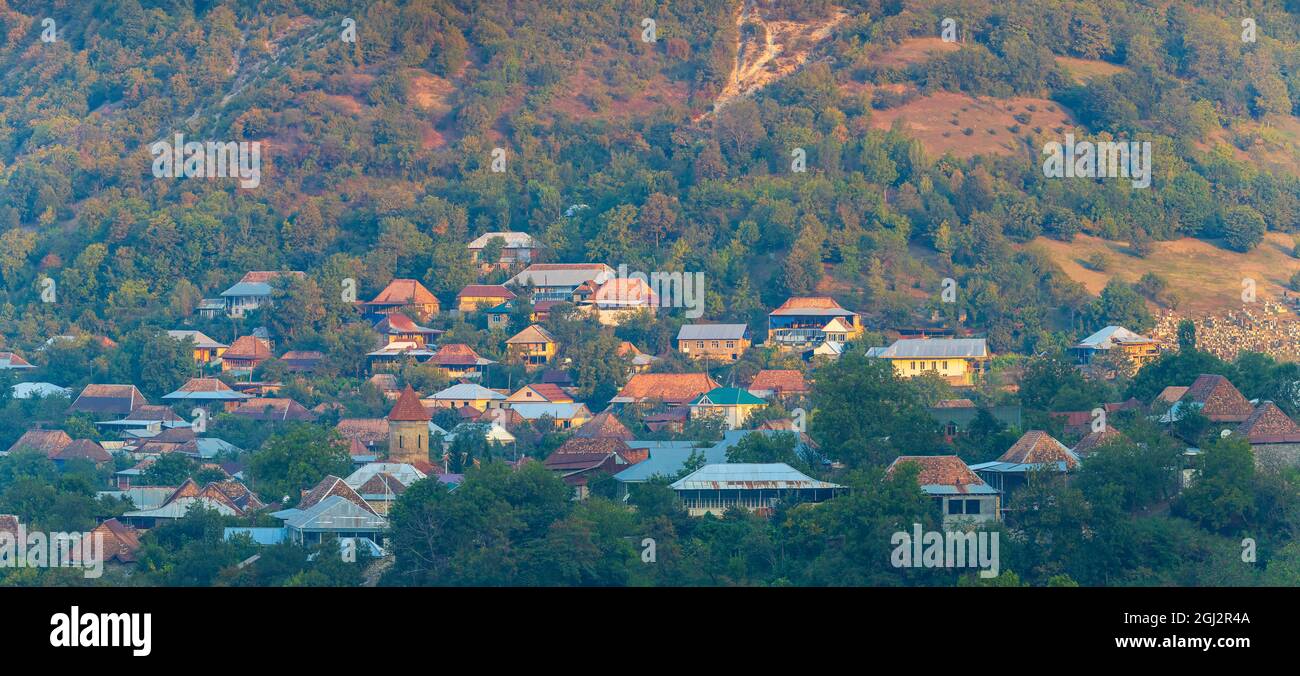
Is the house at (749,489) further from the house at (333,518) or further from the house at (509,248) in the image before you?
the house at (509,248)

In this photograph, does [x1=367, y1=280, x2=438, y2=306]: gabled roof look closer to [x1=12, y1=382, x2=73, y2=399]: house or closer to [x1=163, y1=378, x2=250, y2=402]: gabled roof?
[x1=163, y1=378, x2=250, y2=402]: gabled roof

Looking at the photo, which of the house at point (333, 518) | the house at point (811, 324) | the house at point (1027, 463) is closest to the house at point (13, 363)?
the house at point (811, 324)

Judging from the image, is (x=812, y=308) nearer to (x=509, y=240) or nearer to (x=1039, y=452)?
(x=509, y=240)

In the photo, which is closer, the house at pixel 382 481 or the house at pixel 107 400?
the house at pixel 382 481

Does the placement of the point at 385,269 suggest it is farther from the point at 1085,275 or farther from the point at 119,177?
the point at 1085,275

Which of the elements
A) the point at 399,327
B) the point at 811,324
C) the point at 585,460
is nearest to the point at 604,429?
the point at 585,460

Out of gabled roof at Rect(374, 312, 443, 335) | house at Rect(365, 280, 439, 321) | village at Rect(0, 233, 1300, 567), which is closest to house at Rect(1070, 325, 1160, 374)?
village at Rect(0, 233, 1300, 567)

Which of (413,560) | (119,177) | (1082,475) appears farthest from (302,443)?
(119,177)
